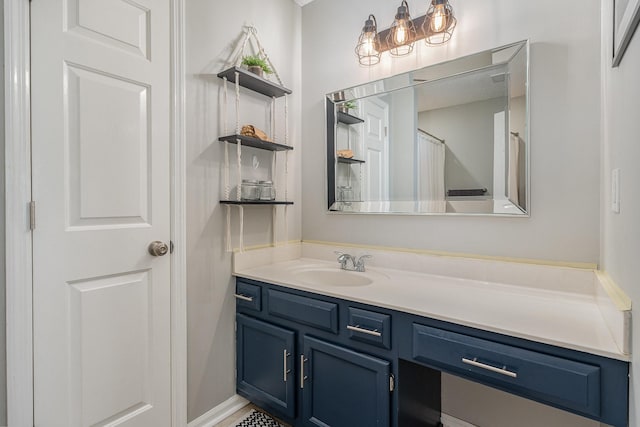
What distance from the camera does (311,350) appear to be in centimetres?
148

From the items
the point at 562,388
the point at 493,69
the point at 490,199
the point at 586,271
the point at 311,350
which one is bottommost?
the point at 311,350

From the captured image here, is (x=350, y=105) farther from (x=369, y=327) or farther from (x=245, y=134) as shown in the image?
(x=369, y=327)

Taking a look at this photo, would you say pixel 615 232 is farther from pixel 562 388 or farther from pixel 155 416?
pixel 155 416

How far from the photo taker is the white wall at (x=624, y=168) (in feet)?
2.29

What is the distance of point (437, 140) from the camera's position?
1.67 m

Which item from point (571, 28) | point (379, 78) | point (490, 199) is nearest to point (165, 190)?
point (379, 78)

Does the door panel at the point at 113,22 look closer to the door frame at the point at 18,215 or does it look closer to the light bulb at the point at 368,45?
the door frame at the point at 18,215

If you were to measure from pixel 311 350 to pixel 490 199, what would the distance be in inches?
44.5

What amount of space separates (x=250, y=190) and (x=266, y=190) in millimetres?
106

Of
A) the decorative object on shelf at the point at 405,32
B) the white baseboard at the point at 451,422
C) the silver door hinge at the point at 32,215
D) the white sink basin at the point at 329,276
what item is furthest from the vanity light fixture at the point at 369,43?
the white baseboard at the point at 451,422

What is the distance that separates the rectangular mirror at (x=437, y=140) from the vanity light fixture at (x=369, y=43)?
0.16 meters

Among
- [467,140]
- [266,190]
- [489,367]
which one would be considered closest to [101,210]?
[266,190]

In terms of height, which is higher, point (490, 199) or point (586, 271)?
point (490, 199)

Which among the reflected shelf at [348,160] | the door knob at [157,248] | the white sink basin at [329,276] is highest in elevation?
the reflected shelf at [348,160]
